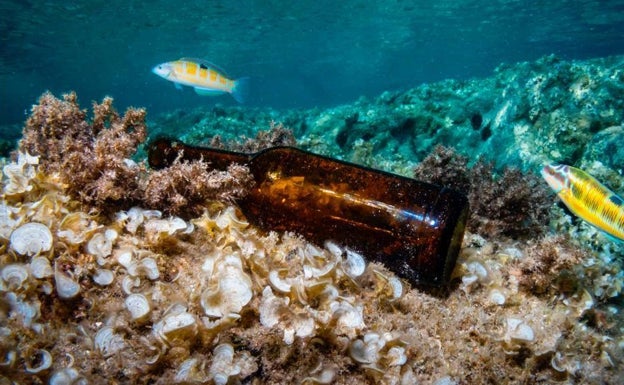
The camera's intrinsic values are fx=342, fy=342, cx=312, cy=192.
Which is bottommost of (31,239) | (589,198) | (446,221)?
(31,239)

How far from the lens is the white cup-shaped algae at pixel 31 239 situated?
1934 mm

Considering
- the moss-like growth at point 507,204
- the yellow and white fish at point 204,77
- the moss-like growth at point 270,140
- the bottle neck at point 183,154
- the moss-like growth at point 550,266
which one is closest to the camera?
the moss-like growth at point 550,266

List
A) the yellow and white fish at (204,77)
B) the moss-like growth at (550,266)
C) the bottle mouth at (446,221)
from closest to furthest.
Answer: the bottle mouth at (446,221)
the moss-like growth at (550,266)
the yellow and white fish at (204,77)

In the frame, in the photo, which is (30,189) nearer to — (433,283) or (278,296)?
(278,296)

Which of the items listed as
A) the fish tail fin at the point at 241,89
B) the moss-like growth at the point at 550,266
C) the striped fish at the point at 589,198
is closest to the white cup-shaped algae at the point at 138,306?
the moss-like growth at the point at 550,266

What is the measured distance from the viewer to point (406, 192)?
2.44 metres

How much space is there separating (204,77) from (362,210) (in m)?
4.81

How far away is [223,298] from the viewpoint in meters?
1.90

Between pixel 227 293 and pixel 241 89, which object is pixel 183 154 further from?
pixel 241 89

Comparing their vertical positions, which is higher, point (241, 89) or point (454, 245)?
point (454, 245)

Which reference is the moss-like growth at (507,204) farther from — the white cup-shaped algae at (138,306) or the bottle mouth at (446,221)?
the white cup-shaped algae at (138,306)

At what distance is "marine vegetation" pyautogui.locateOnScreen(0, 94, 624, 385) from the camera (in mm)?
1756

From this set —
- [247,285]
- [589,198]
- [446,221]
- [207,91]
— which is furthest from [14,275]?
[207,91]

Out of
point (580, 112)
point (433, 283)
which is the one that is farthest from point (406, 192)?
point (580, 112)
